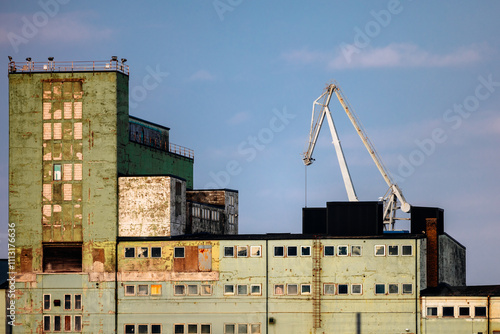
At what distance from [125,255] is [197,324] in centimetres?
915

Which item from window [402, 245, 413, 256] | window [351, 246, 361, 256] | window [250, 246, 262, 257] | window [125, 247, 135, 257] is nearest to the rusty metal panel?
window [250, 246, 262, 257]

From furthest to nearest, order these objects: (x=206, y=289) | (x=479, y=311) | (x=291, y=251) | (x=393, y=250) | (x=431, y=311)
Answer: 1. (x=206, y=289)
2. (x=291, y=251)
3. (x=393, y=250)
4. (x=431, y=311)
5. (x=479, y=311)

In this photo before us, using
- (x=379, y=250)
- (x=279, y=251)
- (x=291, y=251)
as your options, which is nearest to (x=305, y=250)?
Result: (x=291, y=251)

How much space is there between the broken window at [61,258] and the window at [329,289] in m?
22.8

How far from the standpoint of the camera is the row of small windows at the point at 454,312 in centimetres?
8831

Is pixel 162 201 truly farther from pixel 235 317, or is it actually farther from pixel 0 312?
pixel 0 312

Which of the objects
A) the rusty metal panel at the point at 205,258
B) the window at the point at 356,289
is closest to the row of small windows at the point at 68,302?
the rusty metal panel at the point at 205,258

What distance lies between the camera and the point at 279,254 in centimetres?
9294

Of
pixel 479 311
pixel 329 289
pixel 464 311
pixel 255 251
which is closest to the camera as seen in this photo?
pixel 479 311

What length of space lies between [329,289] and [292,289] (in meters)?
3.27

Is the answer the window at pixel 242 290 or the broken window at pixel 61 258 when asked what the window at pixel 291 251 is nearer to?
the window at pixel 242 290

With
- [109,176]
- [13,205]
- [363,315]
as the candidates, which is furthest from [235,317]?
[13,205]

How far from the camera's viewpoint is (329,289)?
302 feet

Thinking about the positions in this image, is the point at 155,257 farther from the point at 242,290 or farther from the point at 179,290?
the point at 242,290
